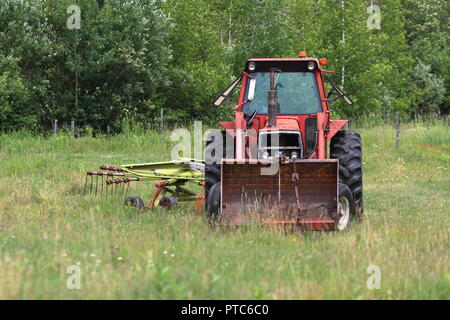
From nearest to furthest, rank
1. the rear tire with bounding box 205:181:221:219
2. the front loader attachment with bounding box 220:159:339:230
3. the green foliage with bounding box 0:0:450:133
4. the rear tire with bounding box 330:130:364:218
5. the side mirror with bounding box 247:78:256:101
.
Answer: the front loader attachment with bounding box 220:159:339:230, the rear tire with bounding box 205:181:221:219, the side mirror with bounding box 247:78:256:101, the rear tire with bounding box 330:130:364:218, the green foliage with bounding box 0:0:450:133

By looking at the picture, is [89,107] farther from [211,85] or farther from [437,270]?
[437,270]

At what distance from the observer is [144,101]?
2977 centimetres

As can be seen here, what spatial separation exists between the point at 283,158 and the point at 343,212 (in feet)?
3.75

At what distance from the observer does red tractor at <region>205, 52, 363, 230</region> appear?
8836 millimetres

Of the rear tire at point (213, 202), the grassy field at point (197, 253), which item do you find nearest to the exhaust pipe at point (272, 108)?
the rear tire at point (213, 202)

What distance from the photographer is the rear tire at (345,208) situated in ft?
30.3

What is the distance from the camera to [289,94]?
34.9ft

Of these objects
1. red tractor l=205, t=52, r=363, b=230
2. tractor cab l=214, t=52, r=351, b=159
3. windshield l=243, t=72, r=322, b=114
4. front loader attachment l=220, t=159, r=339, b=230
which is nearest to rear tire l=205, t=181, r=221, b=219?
red tractor l=205, t=52, r=363, b=230

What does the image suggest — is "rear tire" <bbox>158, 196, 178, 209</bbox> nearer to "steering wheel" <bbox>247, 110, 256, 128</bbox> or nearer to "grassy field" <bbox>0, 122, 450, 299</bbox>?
"grassy field" <bbox>0, 122, 450, 299</bbox>

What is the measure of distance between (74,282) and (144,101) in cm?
2446

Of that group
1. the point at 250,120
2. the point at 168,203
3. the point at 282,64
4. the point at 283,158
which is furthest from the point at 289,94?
the point at 168,203

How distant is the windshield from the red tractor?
1cm

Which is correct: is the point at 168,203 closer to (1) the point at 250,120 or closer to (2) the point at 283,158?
(1) the point at 250,120

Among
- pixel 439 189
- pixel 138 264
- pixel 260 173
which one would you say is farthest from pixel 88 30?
pixel 138 264
